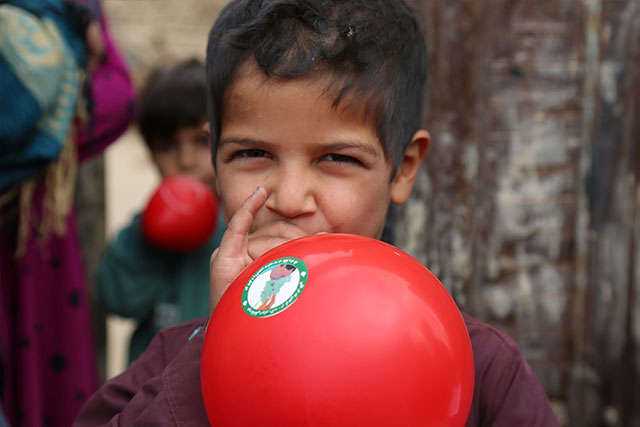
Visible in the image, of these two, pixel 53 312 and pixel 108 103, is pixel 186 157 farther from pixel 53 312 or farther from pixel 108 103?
pixel 53 312

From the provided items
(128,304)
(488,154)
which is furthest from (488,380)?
(128,304)

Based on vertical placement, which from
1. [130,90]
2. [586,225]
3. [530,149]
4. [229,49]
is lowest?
[586,225]

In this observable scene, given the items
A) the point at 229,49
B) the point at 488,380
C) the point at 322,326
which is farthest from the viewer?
the point at 229,49

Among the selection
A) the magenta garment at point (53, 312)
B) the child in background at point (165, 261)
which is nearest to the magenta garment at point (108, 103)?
the magenta garment at point (53, 312)

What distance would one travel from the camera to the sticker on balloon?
0.87 metres

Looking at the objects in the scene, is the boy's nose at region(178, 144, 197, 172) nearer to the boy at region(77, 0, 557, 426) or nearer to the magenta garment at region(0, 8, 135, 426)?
the magenta garment at region(0, 8, 135, 426)

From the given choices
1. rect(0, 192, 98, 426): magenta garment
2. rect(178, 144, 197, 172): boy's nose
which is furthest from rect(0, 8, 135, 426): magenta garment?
rect(178, 144, 197, 172): boy's nose

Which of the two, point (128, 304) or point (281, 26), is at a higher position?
point (281, 26)

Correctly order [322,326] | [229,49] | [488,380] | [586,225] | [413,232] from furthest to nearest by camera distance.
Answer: [586,225], [413,232], [229,49], [488,380], [322,326]

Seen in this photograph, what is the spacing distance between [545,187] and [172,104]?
1560 mm

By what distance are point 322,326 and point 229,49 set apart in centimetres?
69

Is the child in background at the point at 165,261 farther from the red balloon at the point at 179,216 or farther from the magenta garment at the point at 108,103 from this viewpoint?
the magenta garment at the point at 108,103

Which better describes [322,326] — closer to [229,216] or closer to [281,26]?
[229,216]

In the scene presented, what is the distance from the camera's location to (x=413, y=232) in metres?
2.08
